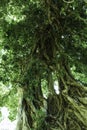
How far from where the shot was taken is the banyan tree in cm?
721

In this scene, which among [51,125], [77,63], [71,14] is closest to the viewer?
[51,125]

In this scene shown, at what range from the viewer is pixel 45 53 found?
8258mm

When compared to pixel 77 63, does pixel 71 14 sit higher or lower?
higher

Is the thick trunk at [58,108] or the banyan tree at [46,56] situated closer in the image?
the thick trunk at [58,108]

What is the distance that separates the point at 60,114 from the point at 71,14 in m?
2.34

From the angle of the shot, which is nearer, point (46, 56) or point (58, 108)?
point (58, 108)

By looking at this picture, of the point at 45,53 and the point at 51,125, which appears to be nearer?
the point at 51,125

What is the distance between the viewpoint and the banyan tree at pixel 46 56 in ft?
23.7

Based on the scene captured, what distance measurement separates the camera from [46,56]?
8172mm

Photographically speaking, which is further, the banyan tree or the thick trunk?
the banyan tree

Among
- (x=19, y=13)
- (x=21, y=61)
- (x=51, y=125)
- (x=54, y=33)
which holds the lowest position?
(x=51, y=125)

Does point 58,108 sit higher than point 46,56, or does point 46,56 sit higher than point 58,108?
point 46,56

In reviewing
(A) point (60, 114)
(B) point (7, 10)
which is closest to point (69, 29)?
(B) point (7, 10)

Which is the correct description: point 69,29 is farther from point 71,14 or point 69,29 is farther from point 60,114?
point 60,114
